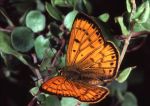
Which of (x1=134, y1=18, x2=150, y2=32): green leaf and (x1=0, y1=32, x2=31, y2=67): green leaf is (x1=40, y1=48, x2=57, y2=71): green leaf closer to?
(x1=0, y1=32, x2=31, y2=67): green leaf

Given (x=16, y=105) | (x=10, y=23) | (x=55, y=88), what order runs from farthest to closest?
(x=16, y=105) → (x=10, y=23) → (x=55, y=88)

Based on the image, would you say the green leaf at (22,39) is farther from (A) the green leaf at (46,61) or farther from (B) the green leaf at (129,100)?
(B) the green leaf at (129,100)

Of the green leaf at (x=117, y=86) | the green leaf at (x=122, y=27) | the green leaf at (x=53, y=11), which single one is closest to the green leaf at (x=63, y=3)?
the green leaf at (x=53, y=11)

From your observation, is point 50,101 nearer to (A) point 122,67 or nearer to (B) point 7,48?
(B) point 7,48

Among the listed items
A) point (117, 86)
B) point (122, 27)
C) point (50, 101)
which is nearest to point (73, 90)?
point (50, 101)

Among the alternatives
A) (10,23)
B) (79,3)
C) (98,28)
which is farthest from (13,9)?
(98,28)

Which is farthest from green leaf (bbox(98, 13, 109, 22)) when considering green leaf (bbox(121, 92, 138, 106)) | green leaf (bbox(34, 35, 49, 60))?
green leaf (bbox(121, 92, 138, 106))

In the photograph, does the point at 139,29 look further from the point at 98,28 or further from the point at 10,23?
the point at 10,23
